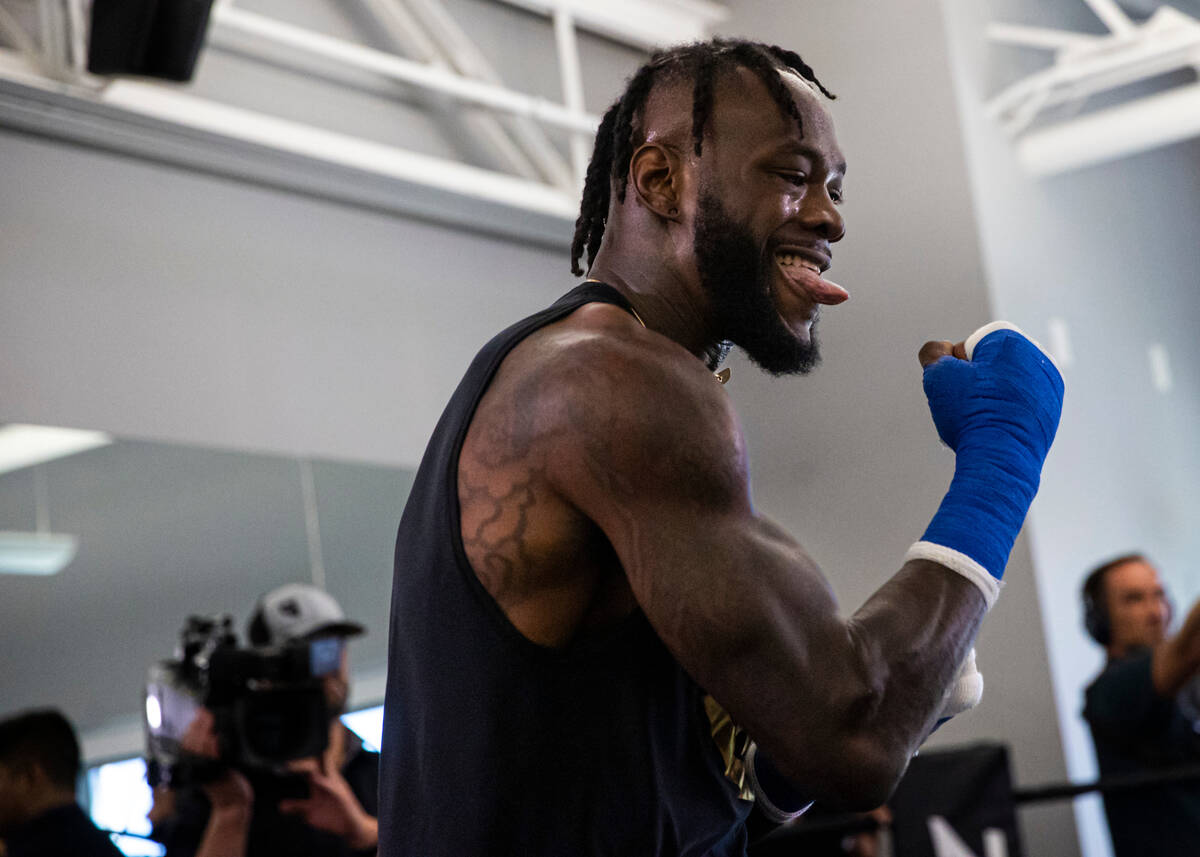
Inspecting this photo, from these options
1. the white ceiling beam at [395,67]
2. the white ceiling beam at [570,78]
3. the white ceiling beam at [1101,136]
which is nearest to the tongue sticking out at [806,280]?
the white ceiling beam at [395,67]

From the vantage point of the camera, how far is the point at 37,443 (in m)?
3.46

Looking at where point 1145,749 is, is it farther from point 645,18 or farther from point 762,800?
point 645,18

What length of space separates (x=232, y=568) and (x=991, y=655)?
2.34 m

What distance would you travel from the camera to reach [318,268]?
4223mm

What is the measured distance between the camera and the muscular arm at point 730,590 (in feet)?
3.07

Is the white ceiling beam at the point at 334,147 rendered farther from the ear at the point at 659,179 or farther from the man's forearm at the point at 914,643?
the man's forearm at the point at 914,643

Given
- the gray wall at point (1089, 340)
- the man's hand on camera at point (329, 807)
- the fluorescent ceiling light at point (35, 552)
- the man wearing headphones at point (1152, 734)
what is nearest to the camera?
the man's hand on camera at point (329, 807)

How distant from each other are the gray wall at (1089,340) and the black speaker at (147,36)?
2662mm

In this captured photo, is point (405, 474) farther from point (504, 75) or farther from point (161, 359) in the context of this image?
point (504, 75)

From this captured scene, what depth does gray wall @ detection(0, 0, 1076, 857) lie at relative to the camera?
3664 millimetres

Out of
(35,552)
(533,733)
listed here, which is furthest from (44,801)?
(533,733)

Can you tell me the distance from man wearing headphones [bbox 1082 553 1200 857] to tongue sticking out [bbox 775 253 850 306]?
209 cm

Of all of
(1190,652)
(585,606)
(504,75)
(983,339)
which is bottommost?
(1190,652)

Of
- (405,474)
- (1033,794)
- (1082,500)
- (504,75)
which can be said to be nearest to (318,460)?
(405,474)
